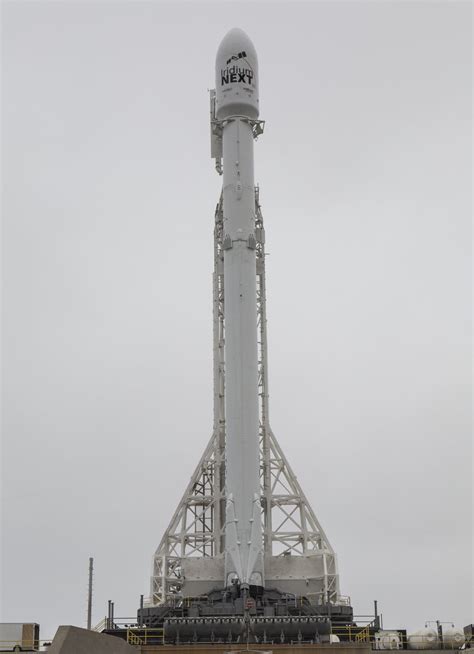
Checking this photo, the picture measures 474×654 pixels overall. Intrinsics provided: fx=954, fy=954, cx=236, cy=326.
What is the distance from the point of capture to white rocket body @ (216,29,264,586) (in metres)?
43.6

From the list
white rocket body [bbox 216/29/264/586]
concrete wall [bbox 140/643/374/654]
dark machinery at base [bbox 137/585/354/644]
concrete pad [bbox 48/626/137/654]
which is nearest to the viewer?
concrete pad [bbox 48/626/137/654]

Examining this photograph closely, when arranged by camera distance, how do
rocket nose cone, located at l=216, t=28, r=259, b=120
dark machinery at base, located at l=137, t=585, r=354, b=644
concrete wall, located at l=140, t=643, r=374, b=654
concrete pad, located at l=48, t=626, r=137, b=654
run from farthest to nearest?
rocket nose cone, located at l=216, t=28, r=259, b=120 < dark machinery at base, located at l=137, t=585, r=354, b=644 < concrete wall, located at l=140, t=643, r=374, b=654 < concrete pad, located at l=48, t=626, r=137, b=654

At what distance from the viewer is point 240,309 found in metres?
47.5

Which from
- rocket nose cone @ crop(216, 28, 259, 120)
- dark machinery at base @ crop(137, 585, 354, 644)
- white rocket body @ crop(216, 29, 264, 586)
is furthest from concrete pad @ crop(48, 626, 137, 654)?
rocket nose cone @ crop(216, 28, 259, 120)

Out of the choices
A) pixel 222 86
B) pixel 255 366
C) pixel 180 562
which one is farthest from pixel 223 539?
pixel 222 86

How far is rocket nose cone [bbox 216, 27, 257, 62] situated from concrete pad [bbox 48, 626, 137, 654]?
36.6 m

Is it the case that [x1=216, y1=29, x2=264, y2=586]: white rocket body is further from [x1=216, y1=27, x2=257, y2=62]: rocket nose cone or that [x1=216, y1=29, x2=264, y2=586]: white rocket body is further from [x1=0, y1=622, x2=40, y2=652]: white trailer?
[x1=0, y1=622, x2=40, y2=652]: white trailer

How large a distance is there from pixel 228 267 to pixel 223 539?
1399 centimetres

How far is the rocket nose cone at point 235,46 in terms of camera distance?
170 feet

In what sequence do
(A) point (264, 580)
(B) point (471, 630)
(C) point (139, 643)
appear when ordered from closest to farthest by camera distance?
(C) point (139, 643), (B) point (471, 630), (A) point (264, 580)

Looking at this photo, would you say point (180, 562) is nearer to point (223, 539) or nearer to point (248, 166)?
point (223, 539)

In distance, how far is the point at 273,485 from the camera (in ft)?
162

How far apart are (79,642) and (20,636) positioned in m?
21.9

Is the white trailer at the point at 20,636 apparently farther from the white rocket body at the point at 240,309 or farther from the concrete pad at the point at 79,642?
the concrete pad at the point at 79,642
